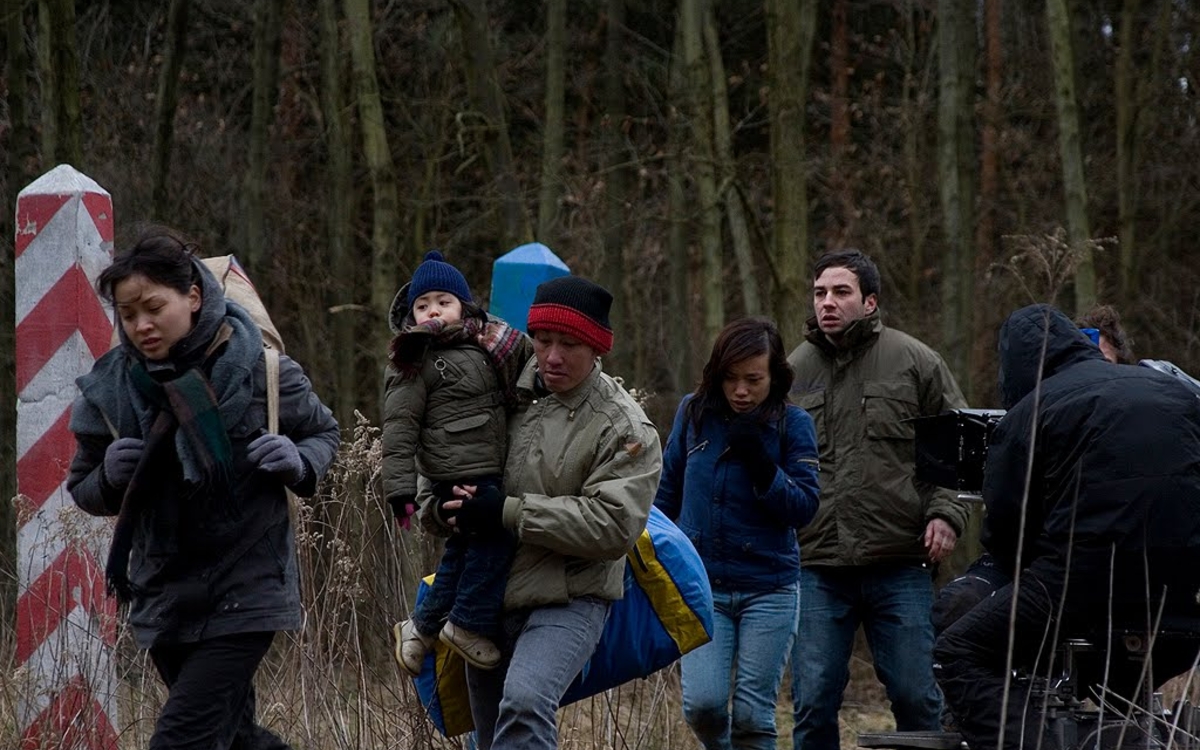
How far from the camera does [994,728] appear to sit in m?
5.18

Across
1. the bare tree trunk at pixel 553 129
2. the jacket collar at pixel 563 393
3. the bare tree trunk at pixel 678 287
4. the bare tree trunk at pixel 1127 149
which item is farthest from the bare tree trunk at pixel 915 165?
the jacket collar at pixel 563 393

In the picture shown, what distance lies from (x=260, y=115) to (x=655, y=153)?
4005 mm

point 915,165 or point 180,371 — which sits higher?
point 915,165

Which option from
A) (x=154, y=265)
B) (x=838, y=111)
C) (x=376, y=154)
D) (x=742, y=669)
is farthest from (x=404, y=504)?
(x=838, y=111)

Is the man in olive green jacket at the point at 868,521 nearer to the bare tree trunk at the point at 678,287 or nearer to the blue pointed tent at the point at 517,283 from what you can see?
the blue pointed tent at the point at 517,283

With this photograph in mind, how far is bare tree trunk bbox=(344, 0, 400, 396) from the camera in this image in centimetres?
1123

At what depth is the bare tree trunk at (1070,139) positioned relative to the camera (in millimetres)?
11719

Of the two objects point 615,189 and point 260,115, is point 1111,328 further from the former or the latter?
point 615,189

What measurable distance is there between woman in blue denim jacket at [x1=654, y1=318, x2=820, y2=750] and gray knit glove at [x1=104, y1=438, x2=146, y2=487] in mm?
2047

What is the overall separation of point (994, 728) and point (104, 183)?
1220 cm

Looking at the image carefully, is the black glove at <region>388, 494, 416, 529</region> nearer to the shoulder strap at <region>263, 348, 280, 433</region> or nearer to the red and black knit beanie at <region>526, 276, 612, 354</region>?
the shoulder strap at <region>263, 348, 280, 433</region>

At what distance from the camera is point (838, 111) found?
20.2m

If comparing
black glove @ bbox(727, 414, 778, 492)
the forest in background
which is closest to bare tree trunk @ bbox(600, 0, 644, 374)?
the forest in background

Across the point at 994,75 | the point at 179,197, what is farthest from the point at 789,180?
the point at 994,75
